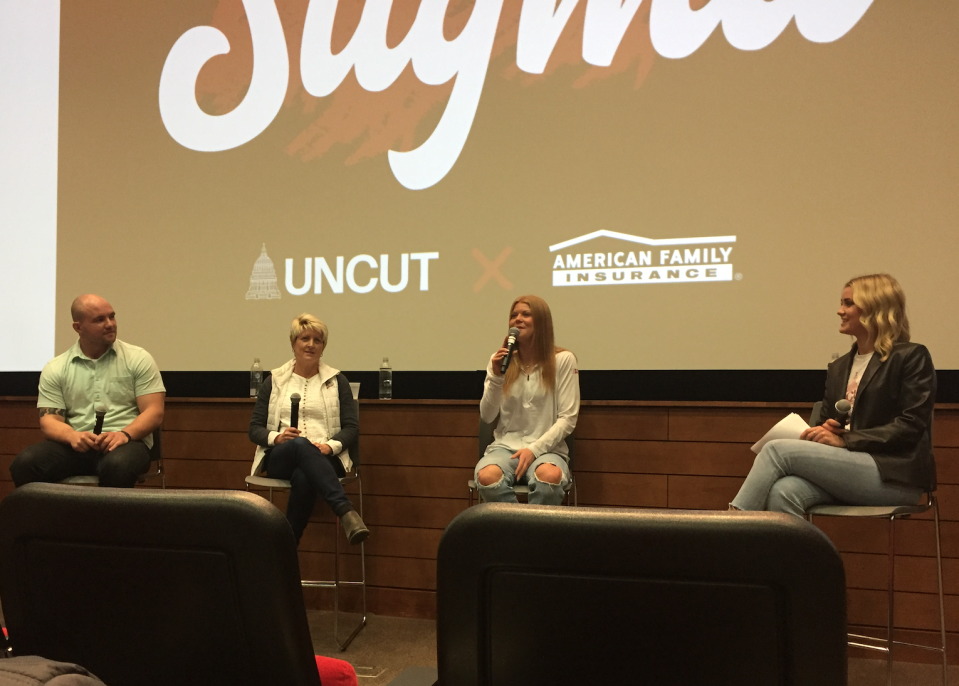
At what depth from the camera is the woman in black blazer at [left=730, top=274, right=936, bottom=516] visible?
246cm

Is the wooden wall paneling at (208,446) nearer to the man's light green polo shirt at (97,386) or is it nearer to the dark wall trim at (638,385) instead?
the man's light green polo shirt at (97,386)

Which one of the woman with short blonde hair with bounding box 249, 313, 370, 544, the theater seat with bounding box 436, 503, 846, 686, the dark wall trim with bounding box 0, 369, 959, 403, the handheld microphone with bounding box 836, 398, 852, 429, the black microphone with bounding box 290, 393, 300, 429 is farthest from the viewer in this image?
the dark wall trim with bounding box 0, 369, 959, 403

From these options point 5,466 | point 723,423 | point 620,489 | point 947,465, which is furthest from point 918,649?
point 5,466

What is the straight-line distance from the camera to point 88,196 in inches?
173

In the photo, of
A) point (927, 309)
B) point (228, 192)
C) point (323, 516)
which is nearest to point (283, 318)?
point (228, 192)

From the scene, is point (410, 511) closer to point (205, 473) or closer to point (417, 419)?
point (417, 419)

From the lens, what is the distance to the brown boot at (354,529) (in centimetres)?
294

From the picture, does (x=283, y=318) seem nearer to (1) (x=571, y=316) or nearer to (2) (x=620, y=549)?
(1) (x=571, y=316)

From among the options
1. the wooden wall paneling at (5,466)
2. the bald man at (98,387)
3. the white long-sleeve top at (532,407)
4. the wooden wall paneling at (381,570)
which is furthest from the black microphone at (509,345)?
the wooden wall paneling at (5,466)

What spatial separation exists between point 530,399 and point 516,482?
0.37m

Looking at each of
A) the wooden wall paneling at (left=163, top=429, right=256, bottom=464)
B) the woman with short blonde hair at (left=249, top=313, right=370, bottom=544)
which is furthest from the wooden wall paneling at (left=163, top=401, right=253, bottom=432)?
the woman with short blonde hair at (left=249, top=313, right=370, bottom=544)

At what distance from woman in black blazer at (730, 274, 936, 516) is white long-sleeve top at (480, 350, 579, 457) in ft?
2.57

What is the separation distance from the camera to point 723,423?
317cm

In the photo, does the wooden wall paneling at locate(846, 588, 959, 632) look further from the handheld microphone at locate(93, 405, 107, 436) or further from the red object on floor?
the handheld microphone at locate(93, 405, 107, 436)
